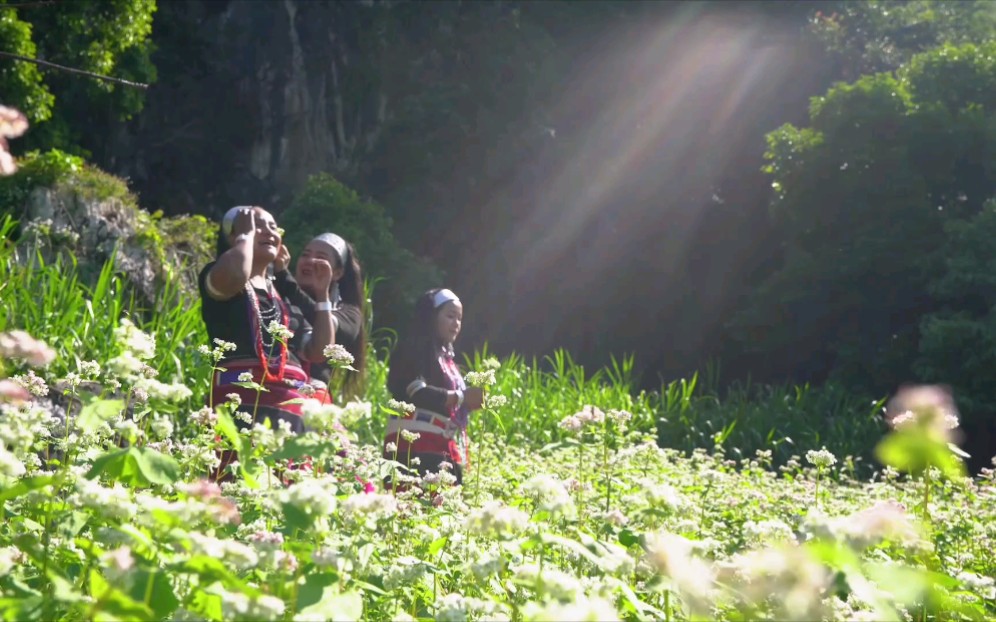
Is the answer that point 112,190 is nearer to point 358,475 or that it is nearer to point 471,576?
point 358,475

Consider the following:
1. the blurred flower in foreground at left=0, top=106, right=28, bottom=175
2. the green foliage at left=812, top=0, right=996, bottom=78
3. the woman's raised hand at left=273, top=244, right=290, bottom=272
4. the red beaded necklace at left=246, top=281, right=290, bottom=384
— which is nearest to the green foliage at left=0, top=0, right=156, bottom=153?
the woman's raised hand at left=273, top=244, right=290, bottom=272

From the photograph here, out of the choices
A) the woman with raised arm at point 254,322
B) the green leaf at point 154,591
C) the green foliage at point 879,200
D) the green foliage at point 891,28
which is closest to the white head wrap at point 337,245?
the woman with raised arm at point 254,322

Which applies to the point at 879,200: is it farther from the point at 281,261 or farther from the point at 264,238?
the point at 264,238

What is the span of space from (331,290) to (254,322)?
0.87m

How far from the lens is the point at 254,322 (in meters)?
4.60

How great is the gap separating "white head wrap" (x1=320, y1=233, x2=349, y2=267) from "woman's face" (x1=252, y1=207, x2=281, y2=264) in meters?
0.42

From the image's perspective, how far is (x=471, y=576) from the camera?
230 cm

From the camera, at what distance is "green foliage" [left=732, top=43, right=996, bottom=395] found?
1448cm

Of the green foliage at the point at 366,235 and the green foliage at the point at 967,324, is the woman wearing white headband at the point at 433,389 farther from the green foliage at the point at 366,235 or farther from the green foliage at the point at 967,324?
the green foliage at the point at 967,324

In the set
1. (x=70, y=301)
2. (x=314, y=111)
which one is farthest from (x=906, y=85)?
(x=70, y=301)

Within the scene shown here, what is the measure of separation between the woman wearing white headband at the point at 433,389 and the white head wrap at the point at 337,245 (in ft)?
1.66

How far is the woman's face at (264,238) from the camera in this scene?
4797mm

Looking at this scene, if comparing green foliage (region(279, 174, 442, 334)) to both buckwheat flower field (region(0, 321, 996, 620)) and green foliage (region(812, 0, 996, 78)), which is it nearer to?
green foliage (region(812, 0, 996, 78))

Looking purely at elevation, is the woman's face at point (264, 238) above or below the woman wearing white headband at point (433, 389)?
above
